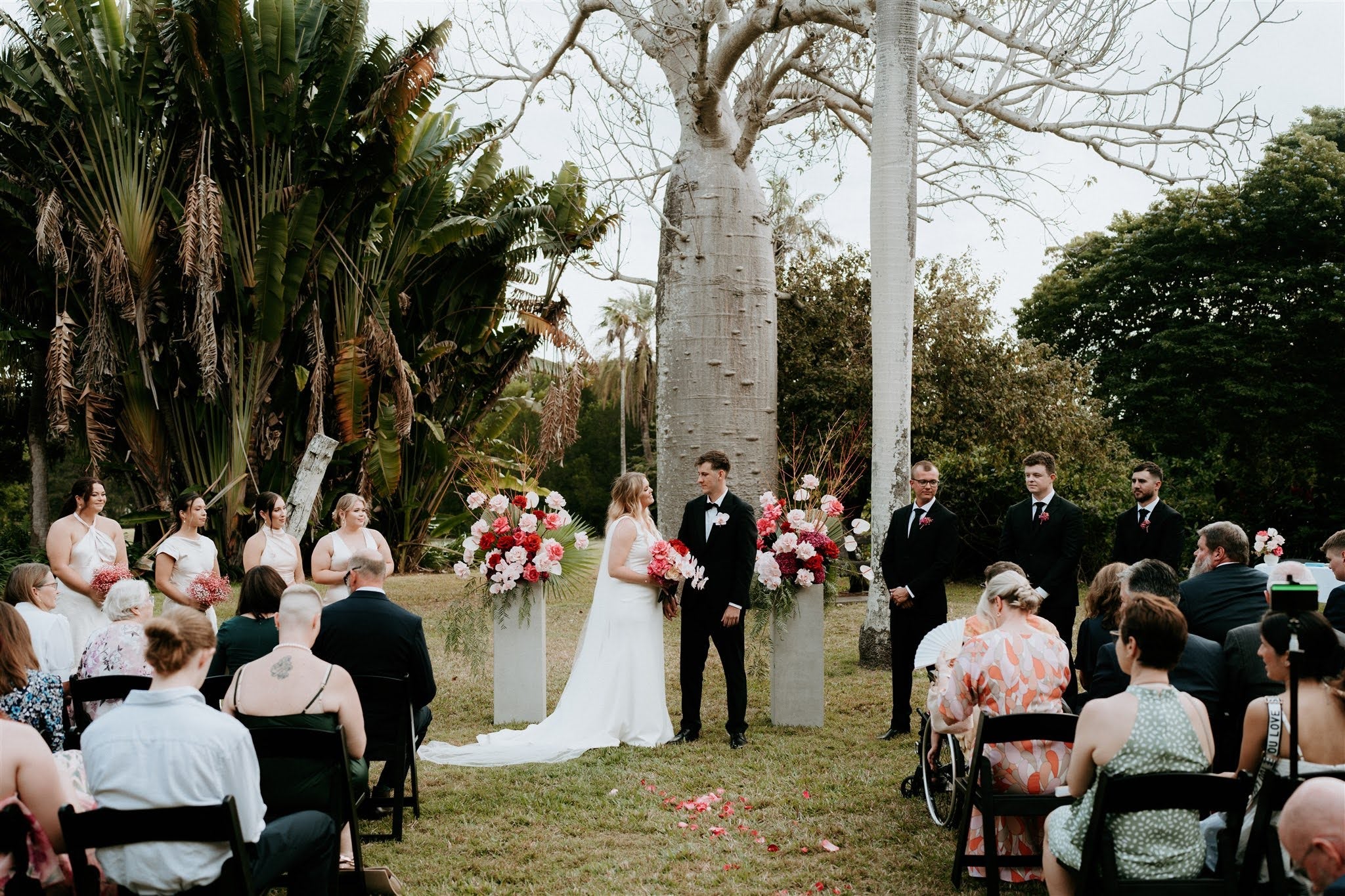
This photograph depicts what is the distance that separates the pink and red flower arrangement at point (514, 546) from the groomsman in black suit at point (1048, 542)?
12.1 ft

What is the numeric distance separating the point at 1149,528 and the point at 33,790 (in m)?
7.95

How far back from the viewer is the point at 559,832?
580 cm

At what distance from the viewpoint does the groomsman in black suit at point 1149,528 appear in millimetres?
8273

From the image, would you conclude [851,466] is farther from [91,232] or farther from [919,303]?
[91,232]

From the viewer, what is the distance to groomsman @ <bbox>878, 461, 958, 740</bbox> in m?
7.82

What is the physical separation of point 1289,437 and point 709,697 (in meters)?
23.5

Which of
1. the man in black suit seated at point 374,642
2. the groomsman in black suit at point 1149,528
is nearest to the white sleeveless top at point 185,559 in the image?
the man in black suit seated at point 374,642

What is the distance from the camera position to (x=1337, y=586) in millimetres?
6207

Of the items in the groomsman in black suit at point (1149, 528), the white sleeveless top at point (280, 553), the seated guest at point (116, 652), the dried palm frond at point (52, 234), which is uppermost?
the dried palm frond at point (52, 234)

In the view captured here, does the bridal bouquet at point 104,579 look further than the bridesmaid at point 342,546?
No

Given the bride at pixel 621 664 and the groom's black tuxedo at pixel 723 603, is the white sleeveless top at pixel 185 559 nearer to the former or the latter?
the bride at pixel 621 664

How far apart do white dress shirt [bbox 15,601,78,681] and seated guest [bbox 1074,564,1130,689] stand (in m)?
5.72

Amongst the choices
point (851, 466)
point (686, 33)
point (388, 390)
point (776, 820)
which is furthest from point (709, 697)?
point (388, 390)

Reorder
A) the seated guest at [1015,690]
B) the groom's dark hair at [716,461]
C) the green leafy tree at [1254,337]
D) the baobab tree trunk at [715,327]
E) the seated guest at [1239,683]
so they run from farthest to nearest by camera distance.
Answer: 1. the green leafy tree at [1254,337]
2. the baobab tree trunk at [715,327]
3. the groom's dark hair at [716,461]
4. the seated guest at [1015,690]
5. the seated guest at [1239,683]
